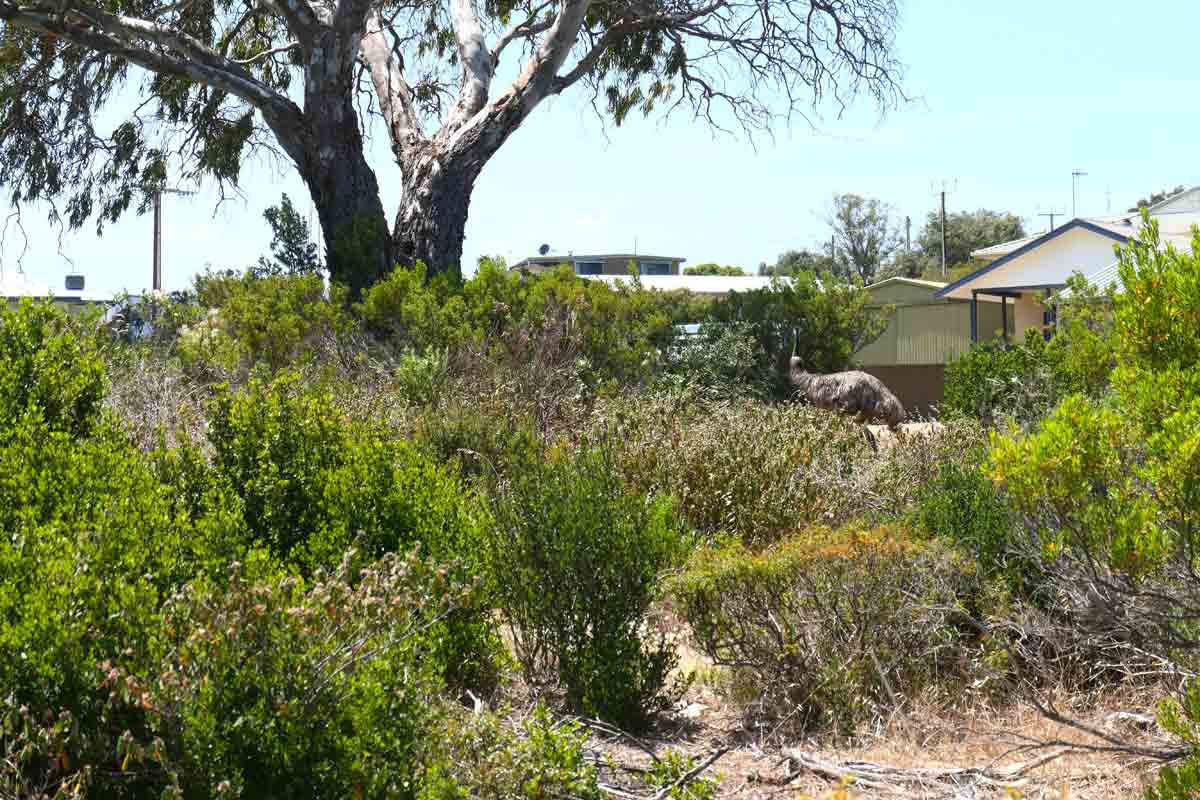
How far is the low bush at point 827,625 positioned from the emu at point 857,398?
7760 mm

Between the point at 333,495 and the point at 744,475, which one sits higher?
the point at 333,495

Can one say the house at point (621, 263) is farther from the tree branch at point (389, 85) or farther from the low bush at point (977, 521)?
the low bush at point (977, 521)

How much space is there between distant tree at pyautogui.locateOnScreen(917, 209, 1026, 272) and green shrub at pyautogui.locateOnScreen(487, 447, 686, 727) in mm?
65296

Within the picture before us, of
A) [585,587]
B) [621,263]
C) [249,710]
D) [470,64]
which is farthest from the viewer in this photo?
[621,263]

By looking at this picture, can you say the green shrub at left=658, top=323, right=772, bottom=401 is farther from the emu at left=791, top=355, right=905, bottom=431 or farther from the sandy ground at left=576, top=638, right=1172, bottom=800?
the sandy ground at left=576, top=638, right=1172, bottom=800

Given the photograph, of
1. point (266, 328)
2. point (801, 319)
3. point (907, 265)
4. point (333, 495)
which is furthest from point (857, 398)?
point (907, 265)

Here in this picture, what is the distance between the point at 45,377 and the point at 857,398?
907 cm

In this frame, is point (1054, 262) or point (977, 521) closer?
point (977, 521)

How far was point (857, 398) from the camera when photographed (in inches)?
518

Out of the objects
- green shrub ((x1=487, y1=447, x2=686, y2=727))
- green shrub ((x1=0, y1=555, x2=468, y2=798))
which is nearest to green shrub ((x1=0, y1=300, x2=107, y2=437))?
green shrub ((x1=487, y1=447, x2=686, y2=727))

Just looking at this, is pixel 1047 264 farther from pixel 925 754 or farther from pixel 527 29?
pixel 925 754

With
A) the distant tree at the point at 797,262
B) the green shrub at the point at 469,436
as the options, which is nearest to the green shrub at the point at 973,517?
the green shrub at the point at 469,436

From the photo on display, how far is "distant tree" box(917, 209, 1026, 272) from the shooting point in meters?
68.5

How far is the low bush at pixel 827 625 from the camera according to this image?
199 inches
